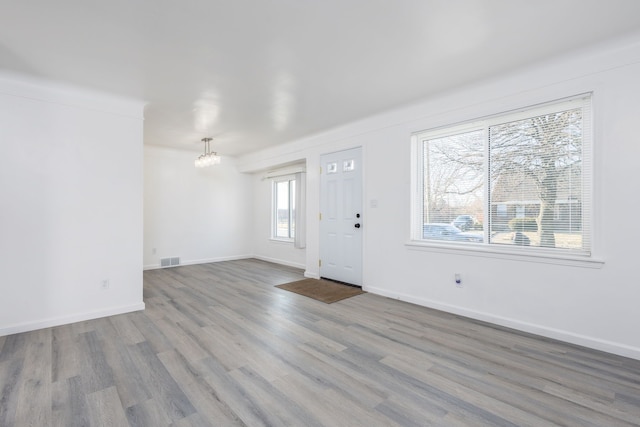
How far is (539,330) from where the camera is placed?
9.33 ft

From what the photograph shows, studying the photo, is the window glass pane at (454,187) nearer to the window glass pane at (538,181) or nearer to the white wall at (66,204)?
the window glass pane at (538,181)

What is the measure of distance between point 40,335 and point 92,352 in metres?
0.86

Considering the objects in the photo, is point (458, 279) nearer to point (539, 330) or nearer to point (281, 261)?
point (539, 330)

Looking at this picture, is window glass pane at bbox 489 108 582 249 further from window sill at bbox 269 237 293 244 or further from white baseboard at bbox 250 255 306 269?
window sill at bbox 269 237 293 244

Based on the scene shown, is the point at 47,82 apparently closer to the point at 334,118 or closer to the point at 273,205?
the point at 334,118

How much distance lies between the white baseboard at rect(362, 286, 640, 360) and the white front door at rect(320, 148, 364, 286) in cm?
110

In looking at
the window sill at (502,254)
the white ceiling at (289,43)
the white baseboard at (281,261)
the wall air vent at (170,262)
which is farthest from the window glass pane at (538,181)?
the wall air vent at (170,262)

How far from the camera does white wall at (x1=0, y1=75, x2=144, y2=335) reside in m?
2.96

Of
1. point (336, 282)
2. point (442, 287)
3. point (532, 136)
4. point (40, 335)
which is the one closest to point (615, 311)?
point (442, 287)

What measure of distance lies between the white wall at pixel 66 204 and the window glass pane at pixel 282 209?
3.45 m

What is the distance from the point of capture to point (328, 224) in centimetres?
511

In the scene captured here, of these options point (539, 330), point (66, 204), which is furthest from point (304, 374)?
point (66, 204)

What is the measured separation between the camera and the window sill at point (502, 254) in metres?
2.62

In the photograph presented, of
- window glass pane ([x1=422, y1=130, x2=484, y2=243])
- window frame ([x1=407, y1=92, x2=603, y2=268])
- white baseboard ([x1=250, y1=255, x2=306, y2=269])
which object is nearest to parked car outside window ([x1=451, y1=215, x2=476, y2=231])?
window glass pane ([x1=422, y1=130, x2=484, y2=243])
